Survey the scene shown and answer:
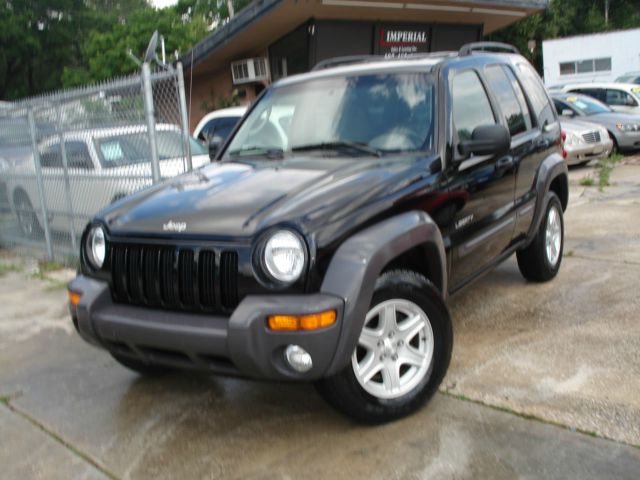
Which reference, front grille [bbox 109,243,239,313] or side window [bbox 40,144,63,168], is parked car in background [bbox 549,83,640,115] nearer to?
side window [bbox 40,144,63,168]

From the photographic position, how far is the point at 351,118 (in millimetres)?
4242

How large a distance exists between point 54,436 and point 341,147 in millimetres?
2282

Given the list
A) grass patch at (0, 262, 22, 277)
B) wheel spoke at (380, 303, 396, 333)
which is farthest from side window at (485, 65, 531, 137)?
grass patch at (0, 262, 22, 277)

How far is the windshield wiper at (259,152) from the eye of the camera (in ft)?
14.2

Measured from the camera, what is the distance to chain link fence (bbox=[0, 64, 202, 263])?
6230mm

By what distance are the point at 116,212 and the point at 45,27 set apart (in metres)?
43.2

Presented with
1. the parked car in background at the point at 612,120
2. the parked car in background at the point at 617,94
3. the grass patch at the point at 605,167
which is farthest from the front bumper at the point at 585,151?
the parked car in background at the point at 617,94

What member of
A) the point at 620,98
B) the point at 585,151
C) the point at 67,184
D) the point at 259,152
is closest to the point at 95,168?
the point at 67,184

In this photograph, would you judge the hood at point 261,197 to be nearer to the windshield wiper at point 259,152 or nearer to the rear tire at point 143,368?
the windshield wiper at point 259,152

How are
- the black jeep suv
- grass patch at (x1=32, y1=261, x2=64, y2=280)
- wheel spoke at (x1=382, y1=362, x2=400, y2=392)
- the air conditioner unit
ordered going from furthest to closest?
the air conditioner unit < grass patch at (x1=32, y1=261, x2=64, y2=280) < wheel spoke at (x1=382, y1=362, x2=400, y2=392) < the black jeep suv

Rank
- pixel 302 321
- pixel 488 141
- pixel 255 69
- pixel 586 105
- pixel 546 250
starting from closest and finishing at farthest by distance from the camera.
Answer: pixel 302 321, pixel 488 141, pixel 546 250, pixel 586 105, pixel 255 69

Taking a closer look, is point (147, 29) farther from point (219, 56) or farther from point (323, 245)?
point (323, 245)

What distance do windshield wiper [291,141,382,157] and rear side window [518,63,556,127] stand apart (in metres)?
1.92

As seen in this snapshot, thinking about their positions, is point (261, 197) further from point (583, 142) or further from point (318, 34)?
point (318, 34)
